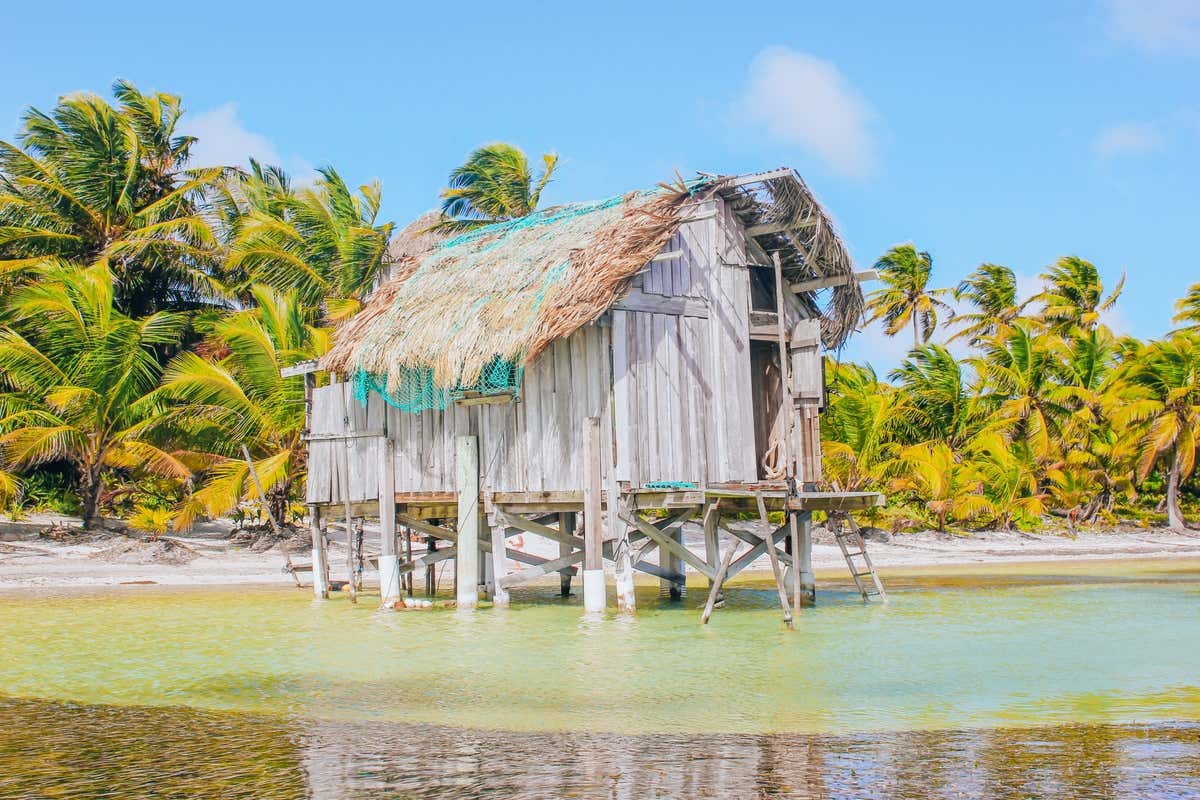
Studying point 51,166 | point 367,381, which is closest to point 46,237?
point 51,166

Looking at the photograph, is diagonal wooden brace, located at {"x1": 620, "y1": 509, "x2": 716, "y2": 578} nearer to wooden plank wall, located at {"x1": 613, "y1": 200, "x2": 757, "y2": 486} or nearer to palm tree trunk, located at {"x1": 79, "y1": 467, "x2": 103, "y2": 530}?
wooden plank wall, located at {"x1": 613, "y1": 200, "x2": 757, "y2": 486}

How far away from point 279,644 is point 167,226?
52.8 ft

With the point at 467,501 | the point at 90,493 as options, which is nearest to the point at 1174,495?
the point at 467,501

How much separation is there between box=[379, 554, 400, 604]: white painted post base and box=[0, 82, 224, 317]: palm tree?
1344 cm

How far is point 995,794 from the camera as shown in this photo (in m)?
5.61

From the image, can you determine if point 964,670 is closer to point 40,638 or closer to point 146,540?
point 40,638

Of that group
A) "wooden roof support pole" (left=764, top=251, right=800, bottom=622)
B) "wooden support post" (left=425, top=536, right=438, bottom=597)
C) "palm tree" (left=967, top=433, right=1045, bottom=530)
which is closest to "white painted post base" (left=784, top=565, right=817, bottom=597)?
"wooden roof support pole" (left=764, top=251, right=800, bottom=622)

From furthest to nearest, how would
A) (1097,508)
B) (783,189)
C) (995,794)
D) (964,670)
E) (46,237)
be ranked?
(1097,508) → (46,237) → (783,189) → (964,670) → (995,794)

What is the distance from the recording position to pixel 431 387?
1423 centimetres

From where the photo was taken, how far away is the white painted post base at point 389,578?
1511cm

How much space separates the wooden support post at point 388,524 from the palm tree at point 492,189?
485 inches

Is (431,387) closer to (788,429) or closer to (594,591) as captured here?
(594,591)

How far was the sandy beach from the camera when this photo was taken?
19250 mm

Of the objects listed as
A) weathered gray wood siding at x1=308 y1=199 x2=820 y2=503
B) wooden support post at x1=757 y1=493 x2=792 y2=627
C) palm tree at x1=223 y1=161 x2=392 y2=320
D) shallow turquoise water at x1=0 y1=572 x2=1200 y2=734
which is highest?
palm tree at x1=223 y1=161 x2=392 y2=320
